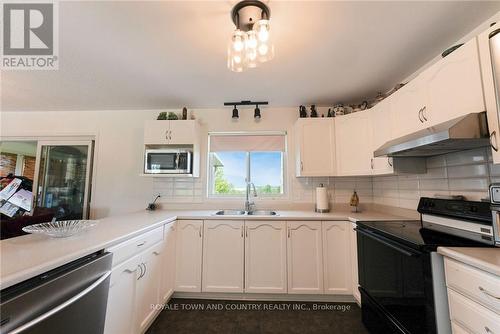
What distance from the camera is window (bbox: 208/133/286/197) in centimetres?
287

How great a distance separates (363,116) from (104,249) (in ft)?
8.58

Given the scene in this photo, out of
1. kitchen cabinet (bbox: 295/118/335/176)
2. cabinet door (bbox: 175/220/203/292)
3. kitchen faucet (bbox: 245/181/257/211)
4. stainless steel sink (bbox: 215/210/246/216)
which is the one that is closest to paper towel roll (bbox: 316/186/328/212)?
kitchen cabinet (bbox: 295/118/335/176)

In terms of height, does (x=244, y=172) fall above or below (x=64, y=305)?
above

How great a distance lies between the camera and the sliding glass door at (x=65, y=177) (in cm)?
285

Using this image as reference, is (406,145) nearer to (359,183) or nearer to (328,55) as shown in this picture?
(328,55)

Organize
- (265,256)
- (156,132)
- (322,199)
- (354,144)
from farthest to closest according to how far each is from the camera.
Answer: (156,132), (322,199), (354,144), (265,256)

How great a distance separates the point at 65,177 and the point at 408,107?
→ 13.9ft

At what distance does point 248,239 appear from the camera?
7.07 ft

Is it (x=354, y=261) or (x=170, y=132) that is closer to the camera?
(x=354, y=261)

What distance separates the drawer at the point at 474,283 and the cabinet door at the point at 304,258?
3.78ft

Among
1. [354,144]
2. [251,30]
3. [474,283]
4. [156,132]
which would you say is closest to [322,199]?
[354,144]

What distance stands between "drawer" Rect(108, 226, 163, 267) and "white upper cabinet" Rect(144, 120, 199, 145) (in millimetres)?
1148

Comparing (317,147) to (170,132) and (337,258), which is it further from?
(170,132)

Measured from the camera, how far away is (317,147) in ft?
8.32
